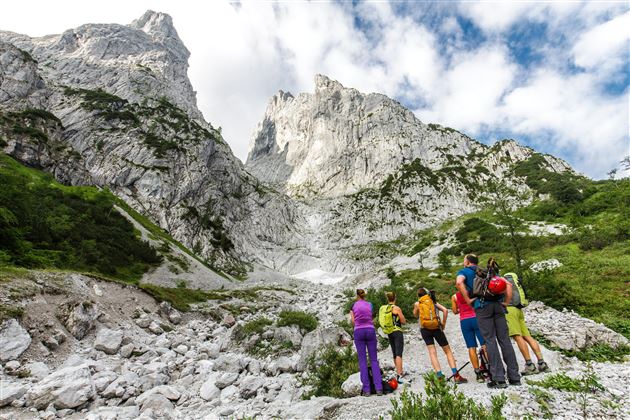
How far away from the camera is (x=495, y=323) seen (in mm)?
7578

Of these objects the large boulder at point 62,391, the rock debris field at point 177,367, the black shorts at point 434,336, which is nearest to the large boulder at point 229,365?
the rock debris field at point 177,367

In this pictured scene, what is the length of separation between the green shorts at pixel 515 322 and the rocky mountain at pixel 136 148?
279 ft

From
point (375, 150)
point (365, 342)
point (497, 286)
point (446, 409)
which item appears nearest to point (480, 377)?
point (497, 286)

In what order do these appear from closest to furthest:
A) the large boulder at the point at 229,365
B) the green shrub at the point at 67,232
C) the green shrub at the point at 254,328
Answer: the large boulder at the point at 229,365 → the green shrub at the point at 254,328 → the green shrub at the point at 67,232

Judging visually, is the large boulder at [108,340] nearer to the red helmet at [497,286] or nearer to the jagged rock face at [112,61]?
the red helmet at [497,286]

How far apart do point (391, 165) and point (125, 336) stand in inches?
6497

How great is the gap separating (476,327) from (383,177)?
161390 millimetres

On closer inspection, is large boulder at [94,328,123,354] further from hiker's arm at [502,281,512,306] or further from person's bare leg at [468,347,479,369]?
hiker's arm at [502,281,512,306]

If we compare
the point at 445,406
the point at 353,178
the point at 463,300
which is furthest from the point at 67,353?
the point at 353,178

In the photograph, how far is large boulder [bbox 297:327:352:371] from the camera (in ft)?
37.0

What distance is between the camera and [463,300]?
28.7 feet

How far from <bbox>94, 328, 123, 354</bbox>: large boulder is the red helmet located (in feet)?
44.6

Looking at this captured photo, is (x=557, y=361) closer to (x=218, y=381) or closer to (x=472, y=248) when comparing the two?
(x=218, y=381)

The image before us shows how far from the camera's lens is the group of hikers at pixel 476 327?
7289 millimetres
